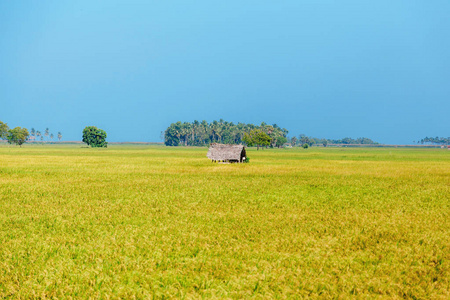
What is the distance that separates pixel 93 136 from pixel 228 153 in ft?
287

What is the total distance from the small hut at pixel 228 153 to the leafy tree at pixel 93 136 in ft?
274

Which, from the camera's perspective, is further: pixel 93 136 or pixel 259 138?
pixel 93 136

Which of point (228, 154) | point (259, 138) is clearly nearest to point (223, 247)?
point (228, 154)

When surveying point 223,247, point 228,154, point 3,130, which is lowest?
point 223,247

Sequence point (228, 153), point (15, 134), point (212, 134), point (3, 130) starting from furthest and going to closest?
point (212, 134) → point (3, 130) → point (15, 134) → point (228, 153)

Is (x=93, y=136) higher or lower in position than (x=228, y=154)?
higher

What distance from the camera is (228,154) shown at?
44.2 meters

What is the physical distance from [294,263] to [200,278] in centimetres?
210

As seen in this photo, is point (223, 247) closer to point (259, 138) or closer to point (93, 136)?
point (259, 138)

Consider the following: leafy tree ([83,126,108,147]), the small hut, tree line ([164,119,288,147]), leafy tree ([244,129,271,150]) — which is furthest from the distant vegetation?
the small hut

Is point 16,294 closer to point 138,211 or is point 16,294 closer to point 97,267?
point 97,267

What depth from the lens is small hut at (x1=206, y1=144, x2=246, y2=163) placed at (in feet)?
143

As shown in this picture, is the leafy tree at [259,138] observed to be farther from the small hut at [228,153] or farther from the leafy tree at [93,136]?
the small hut at [228,153]

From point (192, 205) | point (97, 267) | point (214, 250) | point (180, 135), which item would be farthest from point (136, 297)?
point (180, 135)
